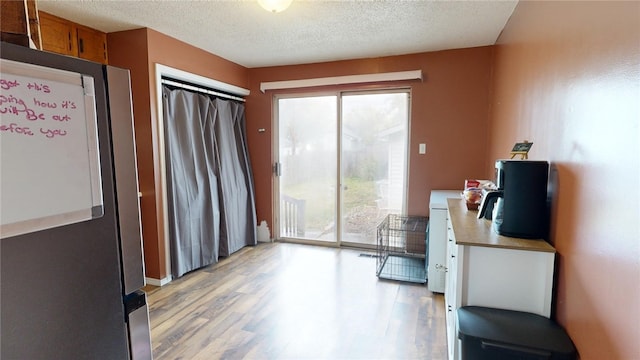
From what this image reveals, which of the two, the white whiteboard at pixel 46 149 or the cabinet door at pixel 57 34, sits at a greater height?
the cabinet door at pixel 57 34

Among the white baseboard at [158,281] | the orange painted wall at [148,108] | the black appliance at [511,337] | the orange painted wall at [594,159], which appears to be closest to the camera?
the orange painted wall at [594,159]

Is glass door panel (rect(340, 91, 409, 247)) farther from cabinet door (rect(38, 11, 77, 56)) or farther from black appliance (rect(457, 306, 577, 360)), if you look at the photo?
cabinet door (rect(38, 11, 77, 56))

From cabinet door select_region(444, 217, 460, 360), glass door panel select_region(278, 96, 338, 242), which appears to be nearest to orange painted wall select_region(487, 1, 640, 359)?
cabinet door select_region(444, 217, 460, 360)

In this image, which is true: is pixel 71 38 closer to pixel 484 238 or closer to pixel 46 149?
pixel 46 149

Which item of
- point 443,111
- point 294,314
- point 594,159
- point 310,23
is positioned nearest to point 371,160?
point 443,111

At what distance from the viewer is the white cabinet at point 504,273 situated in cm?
145

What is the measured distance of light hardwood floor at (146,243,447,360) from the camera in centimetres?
215

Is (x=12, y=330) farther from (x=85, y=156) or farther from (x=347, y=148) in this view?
(x=347, y=148)

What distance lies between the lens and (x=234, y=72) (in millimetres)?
4117

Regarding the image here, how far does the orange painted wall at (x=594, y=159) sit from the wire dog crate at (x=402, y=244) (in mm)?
2081

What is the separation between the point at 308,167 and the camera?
4395mm

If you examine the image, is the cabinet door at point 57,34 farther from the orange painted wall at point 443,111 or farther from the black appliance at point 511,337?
the black appliance at point 511,337

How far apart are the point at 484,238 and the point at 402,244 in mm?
2393

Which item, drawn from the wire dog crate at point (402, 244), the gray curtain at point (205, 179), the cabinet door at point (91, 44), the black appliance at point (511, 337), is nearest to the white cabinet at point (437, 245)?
the wire dog crate at point (402, 244)
